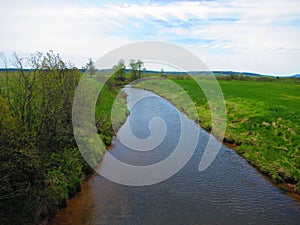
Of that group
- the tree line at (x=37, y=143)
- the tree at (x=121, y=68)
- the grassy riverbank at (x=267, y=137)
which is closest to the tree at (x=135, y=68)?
the tree at (x=121, y=68)

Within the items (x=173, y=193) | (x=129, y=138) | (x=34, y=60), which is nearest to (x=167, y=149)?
(x=129, y=138)

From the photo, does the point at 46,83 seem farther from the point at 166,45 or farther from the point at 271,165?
the point at 271,165

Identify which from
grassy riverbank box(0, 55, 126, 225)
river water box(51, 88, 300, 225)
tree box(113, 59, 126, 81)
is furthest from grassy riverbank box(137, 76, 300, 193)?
tree box(113, 59, 126, 81)

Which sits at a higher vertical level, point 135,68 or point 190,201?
point 135,68

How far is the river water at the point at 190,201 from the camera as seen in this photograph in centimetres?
1151

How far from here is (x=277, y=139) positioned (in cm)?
2055

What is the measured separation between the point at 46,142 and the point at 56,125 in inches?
44.6

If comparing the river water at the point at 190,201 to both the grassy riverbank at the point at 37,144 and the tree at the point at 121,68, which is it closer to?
the grassy riverbank at the point at 37,144

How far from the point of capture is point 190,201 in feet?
42.4

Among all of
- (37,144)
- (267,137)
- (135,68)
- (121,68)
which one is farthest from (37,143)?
(135,68)

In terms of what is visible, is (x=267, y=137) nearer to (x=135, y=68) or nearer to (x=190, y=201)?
(x=190, y=201)

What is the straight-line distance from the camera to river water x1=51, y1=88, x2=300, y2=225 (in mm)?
11508

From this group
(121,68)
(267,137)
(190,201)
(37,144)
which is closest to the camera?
(37,144)

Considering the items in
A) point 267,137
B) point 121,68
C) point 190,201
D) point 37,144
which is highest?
point 121,68
